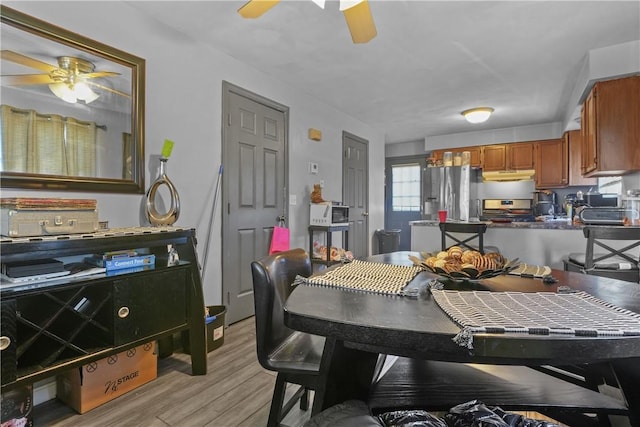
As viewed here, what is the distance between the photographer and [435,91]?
4000 mm

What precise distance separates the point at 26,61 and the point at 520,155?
650 centimetres

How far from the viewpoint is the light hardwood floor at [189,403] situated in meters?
1.65

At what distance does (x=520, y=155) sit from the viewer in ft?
18.9

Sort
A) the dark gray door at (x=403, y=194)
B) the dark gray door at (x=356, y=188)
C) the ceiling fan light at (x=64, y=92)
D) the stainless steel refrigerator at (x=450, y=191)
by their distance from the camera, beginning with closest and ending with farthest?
1. the ceiling fan light at (x=64, y=92)
2. the dark gray door at (x=356, y=188)
3. the stainless steel refrigerator at (x=450, y=191)
4. the dark gray door at (x=403, y=194)

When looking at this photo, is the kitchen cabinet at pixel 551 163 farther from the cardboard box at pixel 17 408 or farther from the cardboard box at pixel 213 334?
the cardboard box at pixel 17 408

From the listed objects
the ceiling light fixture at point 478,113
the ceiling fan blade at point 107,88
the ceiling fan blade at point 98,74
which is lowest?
the ceiling fan blade at point 107,88

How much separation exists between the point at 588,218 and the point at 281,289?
2.93 metres

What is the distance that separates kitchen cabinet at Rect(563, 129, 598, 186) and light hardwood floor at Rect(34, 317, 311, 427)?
564 centimetres

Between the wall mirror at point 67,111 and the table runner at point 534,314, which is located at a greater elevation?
the wall mirror at point 67,111

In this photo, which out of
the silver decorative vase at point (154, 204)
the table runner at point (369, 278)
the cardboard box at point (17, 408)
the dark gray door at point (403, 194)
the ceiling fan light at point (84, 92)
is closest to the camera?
the table runner at point (369, 278)

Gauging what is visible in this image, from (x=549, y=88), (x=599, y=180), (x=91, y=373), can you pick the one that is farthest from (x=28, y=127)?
(x=599, y=180)

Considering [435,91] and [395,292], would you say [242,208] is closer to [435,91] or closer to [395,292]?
[395,292]

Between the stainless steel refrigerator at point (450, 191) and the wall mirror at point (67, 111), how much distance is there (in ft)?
14.6

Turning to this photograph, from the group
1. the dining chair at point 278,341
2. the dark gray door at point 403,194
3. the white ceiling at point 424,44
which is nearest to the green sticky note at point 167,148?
the white ceiling at point 424,44
